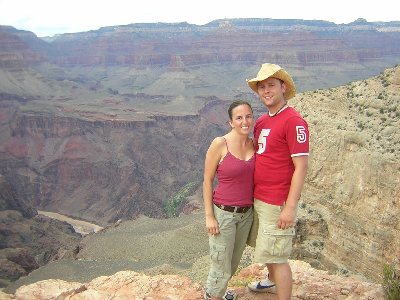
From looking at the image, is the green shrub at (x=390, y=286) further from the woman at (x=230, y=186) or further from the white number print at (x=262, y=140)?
the white number print at (x=262, y=140)

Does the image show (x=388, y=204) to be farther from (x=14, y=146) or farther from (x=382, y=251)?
(x=14, y=146)

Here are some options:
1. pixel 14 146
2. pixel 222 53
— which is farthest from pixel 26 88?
pixel 222 53

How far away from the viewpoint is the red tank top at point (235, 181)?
625cm

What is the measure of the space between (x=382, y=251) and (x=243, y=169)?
12013 millimetres

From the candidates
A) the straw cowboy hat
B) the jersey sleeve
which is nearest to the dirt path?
the straw cowboy hat

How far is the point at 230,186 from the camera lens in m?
6.35

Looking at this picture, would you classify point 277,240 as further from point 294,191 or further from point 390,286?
point 390,286

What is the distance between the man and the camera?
5.95 meters

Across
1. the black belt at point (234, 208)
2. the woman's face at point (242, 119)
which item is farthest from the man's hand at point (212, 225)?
the woman's face at point (242, 119)

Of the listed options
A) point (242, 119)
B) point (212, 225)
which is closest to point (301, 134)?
point (242, 119)

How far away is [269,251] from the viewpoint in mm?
6332

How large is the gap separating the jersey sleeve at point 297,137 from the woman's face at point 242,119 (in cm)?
64

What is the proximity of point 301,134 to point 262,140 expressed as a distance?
23.7 inches

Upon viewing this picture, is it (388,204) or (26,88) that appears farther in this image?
(26,88)
